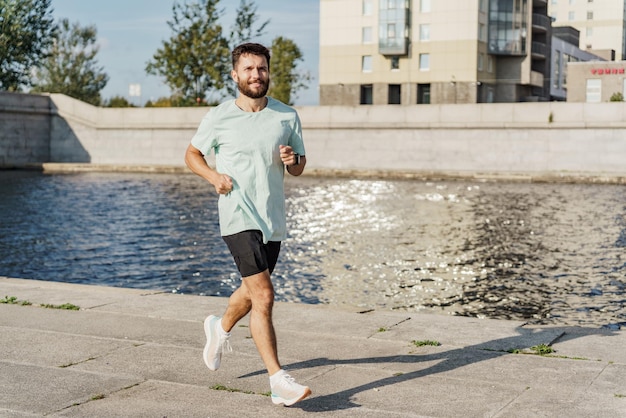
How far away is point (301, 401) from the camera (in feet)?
18.4

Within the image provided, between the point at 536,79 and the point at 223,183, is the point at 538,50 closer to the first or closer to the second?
the point at 536,79

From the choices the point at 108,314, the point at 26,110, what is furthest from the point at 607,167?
the point at 108,314

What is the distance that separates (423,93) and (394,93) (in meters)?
2.36

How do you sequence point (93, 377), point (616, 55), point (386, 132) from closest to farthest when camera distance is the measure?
1. point (93, 377)
2. point (386, 132)
3. point (616, 55)

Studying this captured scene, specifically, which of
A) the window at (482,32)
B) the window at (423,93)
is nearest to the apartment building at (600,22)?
the window at (482,32)

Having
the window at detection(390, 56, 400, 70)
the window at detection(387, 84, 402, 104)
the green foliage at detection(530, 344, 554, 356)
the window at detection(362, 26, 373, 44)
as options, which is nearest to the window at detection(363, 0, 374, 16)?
the window at detection(362, 26, 373, 44)

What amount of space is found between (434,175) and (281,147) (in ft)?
124

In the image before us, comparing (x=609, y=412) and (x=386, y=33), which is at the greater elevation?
(x=386, y=33)

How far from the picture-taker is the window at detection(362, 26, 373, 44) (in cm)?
7656

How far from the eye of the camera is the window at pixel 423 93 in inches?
2975

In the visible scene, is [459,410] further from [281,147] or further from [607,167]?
[607,167]

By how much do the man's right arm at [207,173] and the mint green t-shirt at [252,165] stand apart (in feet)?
0.23

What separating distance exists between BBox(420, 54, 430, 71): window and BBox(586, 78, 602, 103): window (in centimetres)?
1267

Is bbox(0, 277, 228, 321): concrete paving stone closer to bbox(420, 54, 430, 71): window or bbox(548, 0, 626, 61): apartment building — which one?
bbox(420, 54, 430, 71): window
